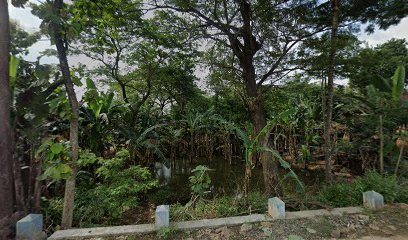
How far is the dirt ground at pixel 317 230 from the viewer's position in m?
2.19

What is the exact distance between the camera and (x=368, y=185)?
3002 millimetres

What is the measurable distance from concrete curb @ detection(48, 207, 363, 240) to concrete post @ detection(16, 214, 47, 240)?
0.14 metres

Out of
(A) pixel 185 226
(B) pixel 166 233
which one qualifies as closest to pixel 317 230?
(A) pixel 185 226

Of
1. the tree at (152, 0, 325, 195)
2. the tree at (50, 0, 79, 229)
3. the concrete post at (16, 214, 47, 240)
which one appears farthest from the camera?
the tree at (152, 0, 325, 195)

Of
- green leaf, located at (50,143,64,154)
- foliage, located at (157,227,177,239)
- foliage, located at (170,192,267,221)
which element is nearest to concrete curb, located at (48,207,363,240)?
foliage, located at (157,227,177,239)

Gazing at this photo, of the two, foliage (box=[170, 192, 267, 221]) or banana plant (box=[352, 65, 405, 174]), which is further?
banana plant (box=[352, 65, 405, 174])

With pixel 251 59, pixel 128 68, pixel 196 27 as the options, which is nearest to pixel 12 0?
pixel 196 27

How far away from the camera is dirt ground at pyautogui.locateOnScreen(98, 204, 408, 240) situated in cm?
219

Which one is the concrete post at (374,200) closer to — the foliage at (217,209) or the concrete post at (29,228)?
the foliage at (217,209)

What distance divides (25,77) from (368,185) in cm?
507

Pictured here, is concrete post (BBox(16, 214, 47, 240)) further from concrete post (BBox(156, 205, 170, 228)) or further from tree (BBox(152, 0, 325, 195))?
tree (BBox(152, 0, 325, 195))

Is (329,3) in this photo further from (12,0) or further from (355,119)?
(12,0)

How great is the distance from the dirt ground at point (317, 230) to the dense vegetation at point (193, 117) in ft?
1.12

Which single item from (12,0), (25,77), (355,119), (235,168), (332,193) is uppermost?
(12,0)
